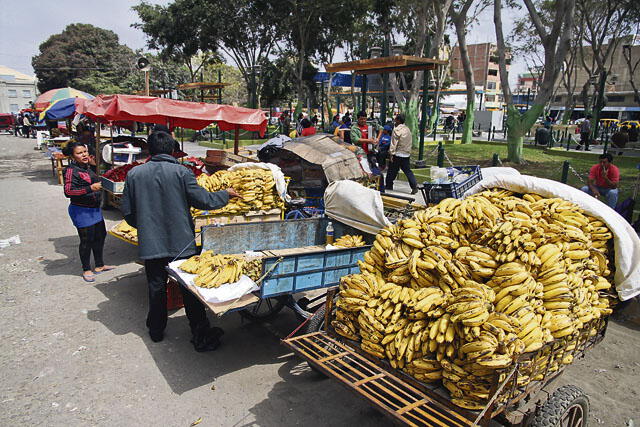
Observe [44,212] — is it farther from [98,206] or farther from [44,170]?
[44,170]

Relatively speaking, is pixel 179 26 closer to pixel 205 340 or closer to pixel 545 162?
pixel 545 162

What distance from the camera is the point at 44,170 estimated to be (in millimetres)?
18031

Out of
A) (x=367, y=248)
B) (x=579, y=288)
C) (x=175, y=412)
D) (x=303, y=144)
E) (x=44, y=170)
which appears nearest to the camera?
(x=579, y=288)

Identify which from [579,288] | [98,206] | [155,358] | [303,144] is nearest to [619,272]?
[579,288]

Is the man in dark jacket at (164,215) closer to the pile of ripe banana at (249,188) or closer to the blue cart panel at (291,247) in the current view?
the blue cart panel at (291,247)

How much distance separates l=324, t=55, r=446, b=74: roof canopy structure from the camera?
12.4 meters

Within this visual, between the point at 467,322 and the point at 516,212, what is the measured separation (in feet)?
5.66

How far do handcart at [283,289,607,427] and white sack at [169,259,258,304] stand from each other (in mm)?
783

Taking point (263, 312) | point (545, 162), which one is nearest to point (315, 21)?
point (545, 162)

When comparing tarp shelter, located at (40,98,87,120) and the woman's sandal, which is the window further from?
the woman's sandal

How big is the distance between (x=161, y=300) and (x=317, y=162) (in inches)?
166

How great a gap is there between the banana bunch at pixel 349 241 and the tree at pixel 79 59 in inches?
2285

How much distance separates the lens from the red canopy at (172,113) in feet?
28.5

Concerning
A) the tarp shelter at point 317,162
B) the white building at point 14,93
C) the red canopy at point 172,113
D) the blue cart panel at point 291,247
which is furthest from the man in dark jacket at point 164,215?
the white building at point 14,93
